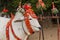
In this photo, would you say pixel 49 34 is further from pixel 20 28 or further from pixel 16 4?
pixel 20 28

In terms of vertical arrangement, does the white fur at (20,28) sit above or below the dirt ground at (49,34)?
above

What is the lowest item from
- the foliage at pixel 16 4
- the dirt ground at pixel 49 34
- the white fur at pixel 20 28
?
the dirt ground at pixel 49 34

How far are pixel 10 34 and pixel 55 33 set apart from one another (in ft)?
2.70

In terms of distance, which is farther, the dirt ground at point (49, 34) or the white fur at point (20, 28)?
the dirt ground at point (49, 34)

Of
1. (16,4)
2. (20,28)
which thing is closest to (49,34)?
(16,4)

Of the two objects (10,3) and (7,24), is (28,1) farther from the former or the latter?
(7,24)

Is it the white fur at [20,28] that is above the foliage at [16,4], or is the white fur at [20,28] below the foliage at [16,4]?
below

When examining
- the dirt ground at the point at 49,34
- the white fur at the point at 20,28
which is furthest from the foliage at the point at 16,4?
the white fur at the point at 20,28

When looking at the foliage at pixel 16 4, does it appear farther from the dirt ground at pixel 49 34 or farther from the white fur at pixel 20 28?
the white fur at pixel 20 28

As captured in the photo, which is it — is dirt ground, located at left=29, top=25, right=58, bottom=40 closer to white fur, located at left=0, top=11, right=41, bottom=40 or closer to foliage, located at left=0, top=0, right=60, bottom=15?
foliage, located at left=0, top=0, right=60, bottom=15

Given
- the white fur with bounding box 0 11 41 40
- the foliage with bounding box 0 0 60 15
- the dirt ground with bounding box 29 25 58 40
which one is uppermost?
the foliage with bounding box 0 0 60 15

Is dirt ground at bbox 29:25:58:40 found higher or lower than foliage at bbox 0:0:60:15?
lower

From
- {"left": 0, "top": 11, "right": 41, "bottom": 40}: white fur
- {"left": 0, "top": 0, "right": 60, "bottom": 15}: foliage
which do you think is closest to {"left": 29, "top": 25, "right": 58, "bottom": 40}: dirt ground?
{"left": 0, "top": 0, "right": 60, "bottom": 15}: foliage

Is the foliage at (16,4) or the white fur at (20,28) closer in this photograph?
the white fur at (20,28)
